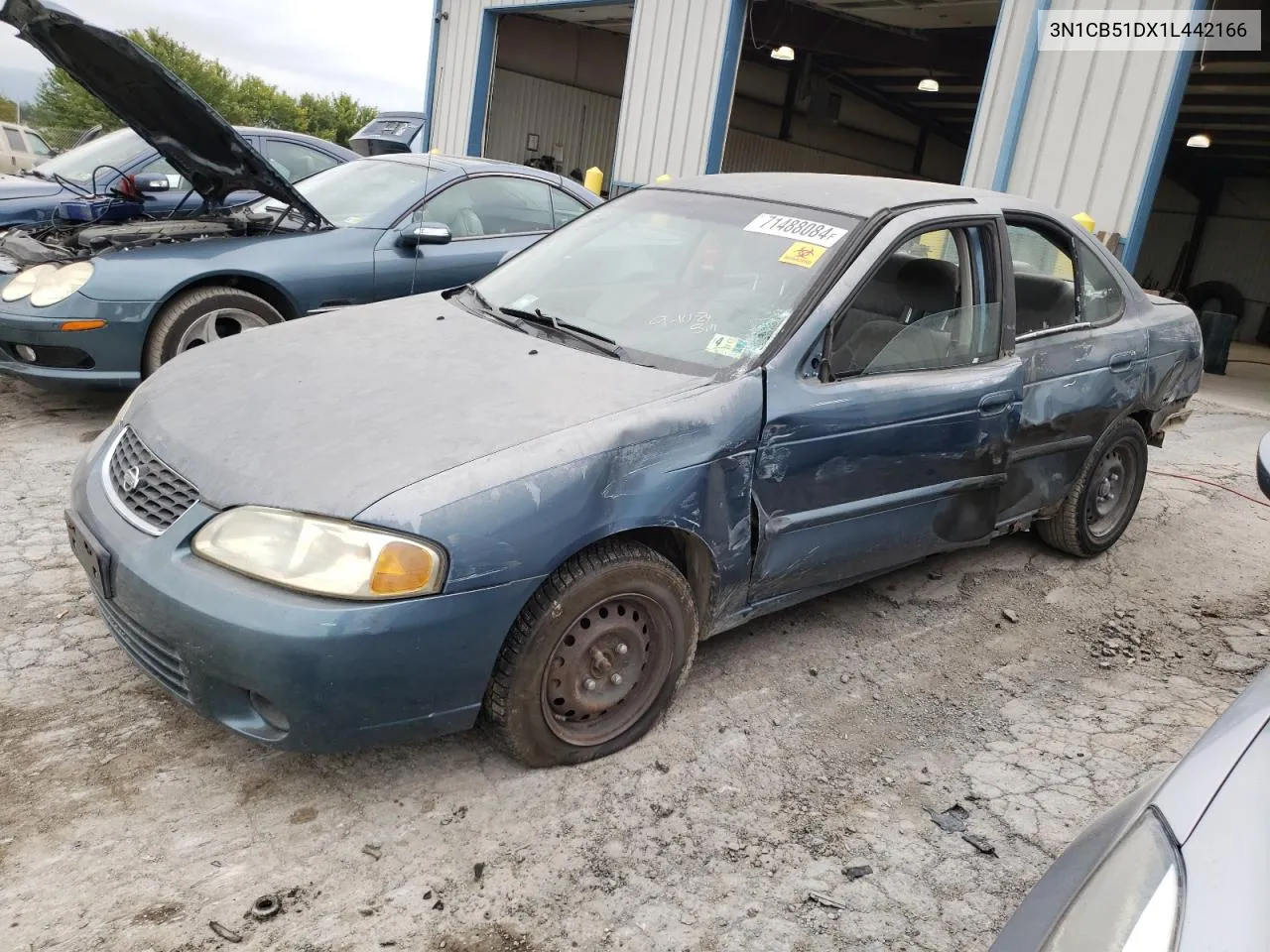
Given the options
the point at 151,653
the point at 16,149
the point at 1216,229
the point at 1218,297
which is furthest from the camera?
the point at 1216,229

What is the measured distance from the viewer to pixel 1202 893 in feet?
4.02

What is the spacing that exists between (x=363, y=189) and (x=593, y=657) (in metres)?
4.27

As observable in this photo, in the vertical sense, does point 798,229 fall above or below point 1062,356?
above

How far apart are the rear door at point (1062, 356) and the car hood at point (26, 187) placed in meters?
6.43

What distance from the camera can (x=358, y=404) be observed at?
251cm

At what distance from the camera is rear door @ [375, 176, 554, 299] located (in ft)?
17.7

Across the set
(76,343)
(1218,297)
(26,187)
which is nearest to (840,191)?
(76,343)

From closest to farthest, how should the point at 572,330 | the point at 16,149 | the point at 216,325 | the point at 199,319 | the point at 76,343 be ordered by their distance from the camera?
the point at 572,330 → the point at 76,343 → the point at 199,319 → the point at 216,325 → the point at 16,149

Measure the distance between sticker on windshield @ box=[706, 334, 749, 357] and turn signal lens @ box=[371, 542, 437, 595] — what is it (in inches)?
44.6

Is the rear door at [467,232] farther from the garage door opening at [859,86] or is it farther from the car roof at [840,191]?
the garage door opening at [859,86]

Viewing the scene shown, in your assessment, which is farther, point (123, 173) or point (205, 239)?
point (123, 173)

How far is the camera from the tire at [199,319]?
4.76m

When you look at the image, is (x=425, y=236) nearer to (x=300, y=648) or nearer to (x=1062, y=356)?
(x=1062, y=356)

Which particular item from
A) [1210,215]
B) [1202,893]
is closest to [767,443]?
[1202,893]
